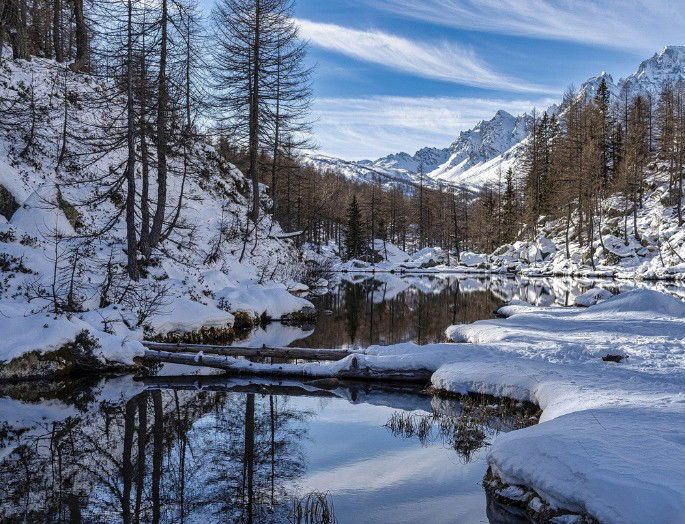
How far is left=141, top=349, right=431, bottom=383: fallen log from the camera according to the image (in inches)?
457

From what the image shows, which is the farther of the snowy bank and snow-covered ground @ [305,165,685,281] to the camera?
snow-covered ground @ [305,165,685,281]

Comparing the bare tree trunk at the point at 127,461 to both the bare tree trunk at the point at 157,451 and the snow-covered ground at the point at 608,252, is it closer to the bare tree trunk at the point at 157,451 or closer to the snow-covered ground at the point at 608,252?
the bare tree trunk at the point at 157,451

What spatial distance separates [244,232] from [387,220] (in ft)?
214

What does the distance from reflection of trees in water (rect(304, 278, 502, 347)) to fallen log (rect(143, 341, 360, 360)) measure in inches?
126

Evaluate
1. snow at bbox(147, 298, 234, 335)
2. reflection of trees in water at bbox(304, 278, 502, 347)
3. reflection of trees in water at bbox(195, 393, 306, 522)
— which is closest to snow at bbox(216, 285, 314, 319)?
reflection of trees in water at bbox(304, 278, 502, 347)

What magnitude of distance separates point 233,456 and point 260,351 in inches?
194

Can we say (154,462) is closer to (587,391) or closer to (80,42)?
(587,391)

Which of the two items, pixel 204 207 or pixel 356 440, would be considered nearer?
pixel 356 440

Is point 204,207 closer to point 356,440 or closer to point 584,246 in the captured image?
point 356,440

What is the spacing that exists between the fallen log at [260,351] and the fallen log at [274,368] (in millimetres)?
241

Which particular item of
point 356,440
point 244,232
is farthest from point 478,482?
point 244,232

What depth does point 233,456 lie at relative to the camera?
737 cm

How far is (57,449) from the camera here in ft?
24.6

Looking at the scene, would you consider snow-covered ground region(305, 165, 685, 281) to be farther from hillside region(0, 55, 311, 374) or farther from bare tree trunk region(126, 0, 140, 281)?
bare tree trunk region(126, 0, 140, 281)
